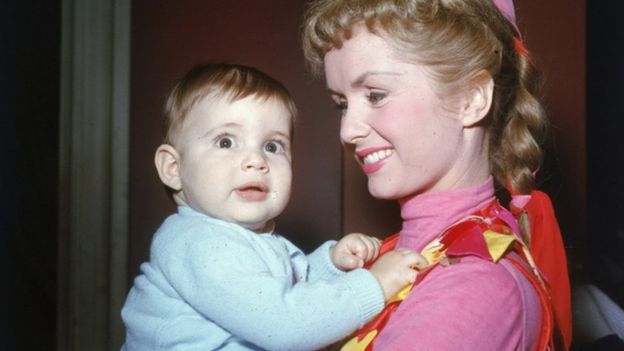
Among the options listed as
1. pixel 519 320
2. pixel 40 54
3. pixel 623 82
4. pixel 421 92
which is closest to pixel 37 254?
pixel 40 54

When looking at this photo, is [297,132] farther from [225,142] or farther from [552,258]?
[552,258]

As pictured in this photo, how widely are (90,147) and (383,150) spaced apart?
4.33ft

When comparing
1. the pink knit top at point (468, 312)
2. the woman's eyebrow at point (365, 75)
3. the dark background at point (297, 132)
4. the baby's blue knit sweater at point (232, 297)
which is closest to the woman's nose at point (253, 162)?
the baby's blue knit sweater at point (232, 297)

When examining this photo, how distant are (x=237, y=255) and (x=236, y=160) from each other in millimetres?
199

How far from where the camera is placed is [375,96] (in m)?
1.18

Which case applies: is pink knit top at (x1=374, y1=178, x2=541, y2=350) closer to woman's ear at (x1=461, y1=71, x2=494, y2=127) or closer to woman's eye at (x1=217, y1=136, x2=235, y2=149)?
woman's ear at (x1=461, y1=71, x2=494, y2=127)

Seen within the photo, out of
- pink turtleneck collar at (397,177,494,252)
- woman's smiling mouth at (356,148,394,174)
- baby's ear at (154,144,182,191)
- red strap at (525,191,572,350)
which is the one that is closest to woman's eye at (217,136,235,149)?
baby's ear at (154,144,182,191)

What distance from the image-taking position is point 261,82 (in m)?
1.29

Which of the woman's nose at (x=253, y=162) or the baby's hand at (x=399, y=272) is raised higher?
the woman's nose at (x=253, y=162)

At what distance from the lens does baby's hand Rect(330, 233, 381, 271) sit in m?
1.33

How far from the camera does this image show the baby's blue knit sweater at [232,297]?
106 cm

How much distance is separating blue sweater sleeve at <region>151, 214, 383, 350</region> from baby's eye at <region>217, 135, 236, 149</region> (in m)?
0.19

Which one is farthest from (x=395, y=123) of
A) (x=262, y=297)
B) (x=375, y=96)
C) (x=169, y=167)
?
(x=169, y=167)

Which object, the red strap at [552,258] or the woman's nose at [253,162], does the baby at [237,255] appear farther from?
the red strap at [552,258]
